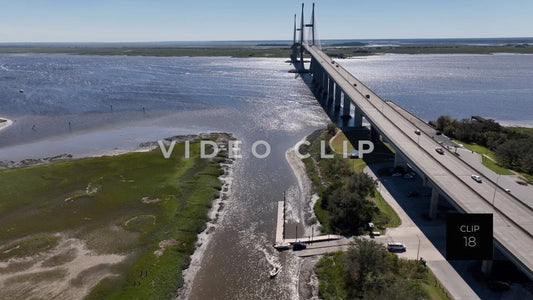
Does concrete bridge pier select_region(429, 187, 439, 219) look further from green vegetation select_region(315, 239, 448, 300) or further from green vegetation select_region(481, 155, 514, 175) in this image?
green vegetation select_region(481, 155, 514, 175)

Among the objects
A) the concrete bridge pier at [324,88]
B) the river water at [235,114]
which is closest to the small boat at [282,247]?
the river water at [235,114]

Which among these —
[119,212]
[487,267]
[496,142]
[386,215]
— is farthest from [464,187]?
[119,212]

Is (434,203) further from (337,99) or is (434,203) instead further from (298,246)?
(337,99)

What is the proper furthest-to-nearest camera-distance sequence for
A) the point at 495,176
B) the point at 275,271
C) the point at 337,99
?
1. the point at 337,99
2. the point at 495,176
3. the point at 275,271

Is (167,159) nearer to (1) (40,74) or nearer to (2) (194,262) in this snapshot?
(2) (194,262)

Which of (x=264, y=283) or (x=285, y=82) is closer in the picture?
(x=264, y=283)

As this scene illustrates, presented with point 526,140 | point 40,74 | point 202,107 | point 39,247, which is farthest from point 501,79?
point 40,74

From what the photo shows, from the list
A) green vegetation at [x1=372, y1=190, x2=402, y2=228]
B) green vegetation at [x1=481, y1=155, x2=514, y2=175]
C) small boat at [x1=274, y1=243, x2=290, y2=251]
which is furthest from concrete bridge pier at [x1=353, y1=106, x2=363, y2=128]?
small boat at [x1=274, y1=243, x2=290, y2=251]
